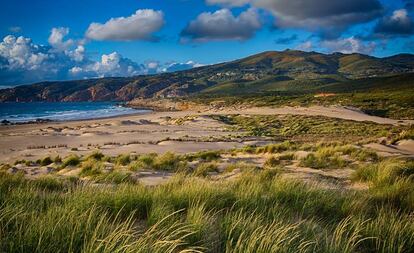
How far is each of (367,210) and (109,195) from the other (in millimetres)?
4046

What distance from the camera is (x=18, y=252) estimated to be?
10.7 ft

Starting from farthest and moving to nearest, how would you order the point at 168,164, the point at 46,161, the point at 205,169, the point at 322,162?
the point at 46,161
the point at 168,164
the point at 322,162
the point at 205,169

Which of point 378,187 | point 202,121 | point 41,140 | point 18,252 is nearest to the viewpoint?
point 18,252

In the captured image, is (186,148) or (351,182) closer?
(351,182)

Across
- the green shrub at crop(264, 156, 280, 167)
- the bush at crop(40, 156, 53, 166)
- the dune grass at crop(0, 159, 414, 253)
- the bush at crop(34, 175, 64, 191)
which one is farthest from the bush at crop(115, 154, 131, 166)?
the dune grass at crop(0, 159, 414, 253)

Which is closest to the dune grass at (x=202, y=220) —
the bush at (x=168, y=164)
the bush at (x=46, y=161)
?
the bush at (x=168, y=164)

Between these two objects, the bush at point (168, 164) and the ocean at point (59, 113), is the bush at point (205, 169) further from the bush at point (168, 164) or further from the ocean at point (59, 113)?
the ocean at point (59, 113)

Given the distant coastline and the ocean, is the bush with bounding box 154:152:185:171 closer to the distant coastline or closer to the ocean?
the distant coastline

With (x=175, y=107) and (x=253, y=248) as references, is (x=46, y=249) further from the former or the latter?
(x=175, y=107)

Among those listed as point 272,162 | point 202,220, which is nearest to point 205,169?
point 272,162

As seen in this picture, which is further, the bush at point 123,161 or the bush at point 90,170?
the bush at point 123,161

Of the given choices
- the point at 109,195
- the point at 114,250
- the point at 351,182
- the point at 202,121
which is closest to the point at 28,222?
the point at 114,250

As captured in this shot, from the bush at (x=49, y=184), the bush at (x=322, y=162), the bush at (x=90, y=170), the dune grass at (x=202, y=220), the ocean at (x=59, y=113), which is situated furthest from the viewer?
the ocean at (x=59, y=113)

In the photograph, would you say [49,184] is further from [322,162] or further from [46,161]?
[46,161]
